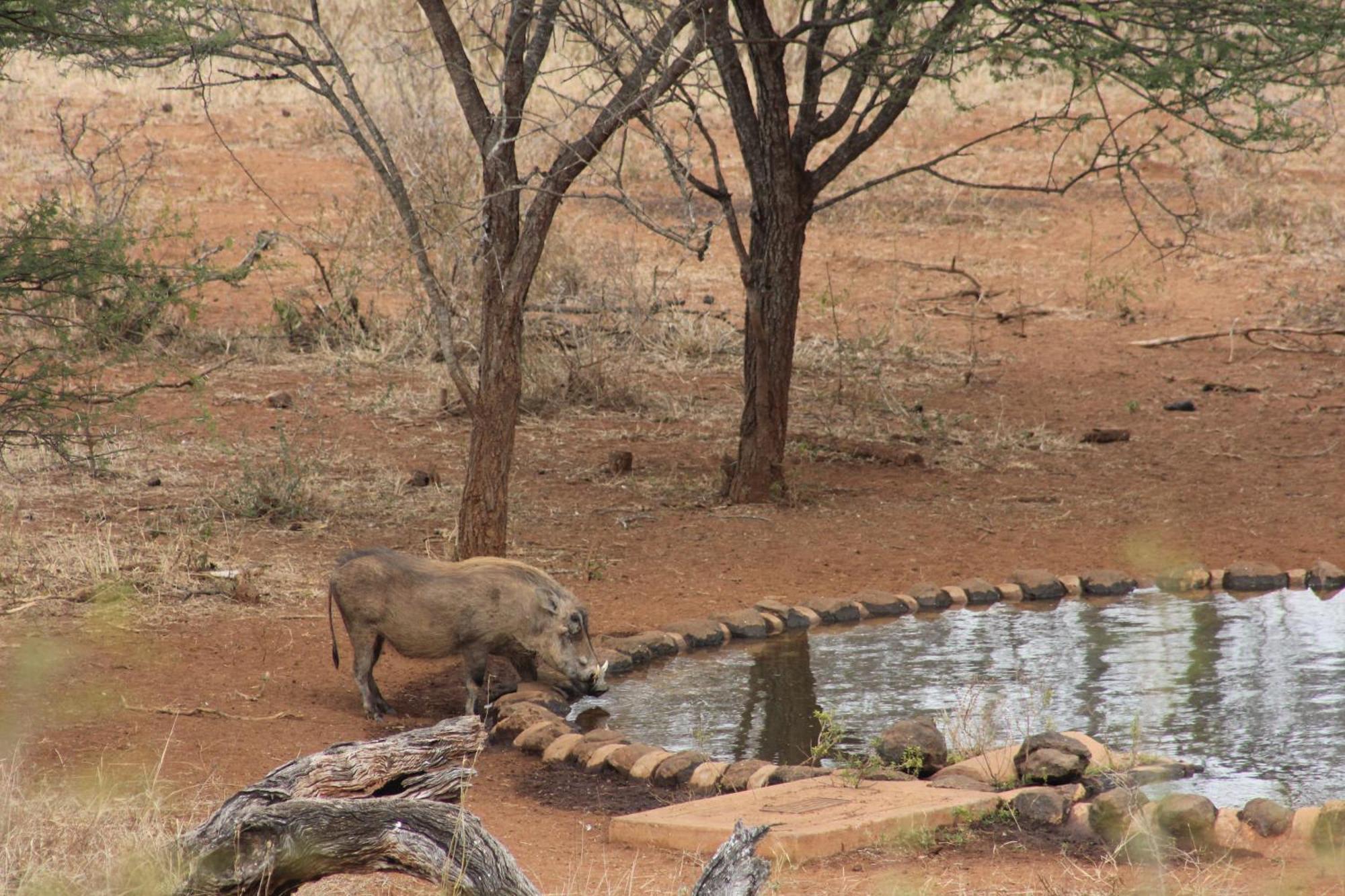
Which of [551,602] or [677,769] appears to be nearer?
[677,769]

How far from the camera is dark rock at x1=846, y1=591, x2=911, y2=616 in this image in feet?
27.1

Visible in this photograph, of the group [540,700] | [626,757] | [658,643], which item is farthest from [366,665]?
[658,643]

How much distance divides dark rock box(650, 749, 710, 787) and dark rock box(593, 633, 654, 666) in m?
1.58

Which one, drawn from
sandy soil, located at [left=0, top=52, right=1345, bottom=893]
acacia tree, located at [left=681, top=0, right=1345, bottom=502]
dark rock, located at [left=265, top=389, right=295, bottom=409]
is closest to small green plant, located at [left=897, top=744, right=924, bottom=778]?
sandy soil, located at [left=0, top=52, right=1345, bottom=893]

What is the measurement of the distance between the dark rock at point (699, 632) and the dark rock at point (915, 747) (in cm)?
194

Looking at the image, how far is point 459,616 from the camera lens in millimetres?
6508

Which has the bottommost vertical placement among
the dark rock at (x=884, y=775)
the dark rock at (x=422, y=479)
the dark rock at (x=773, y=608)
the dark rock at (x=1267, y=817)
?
the dark rock at (x=884, y=775)

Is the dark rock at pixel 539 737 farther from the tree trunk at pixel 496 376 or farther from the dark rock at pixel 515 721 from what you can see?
the tree trunk at pixel 496 376

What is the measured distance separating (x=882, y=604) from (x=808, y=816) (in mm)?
3333

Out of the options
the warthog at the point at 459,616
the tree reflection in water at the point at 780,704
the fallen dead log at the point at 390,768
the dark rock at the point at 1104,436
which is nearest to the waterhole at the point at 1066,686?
the tree reflection in water at the point at 780,704

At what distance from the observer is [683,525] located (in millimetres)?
10086

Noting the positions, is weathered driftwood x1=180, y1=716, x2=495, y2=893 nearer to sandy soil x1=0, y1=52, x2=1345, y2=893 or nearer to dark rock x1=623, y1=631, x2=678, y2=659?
sandy soil x1=0, y1=52, x2=1345, y2=893

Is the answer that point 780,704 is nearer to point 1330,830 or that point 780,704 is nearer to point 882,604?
point 882,604

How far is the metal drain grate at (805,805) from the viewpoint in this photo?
512 cm
